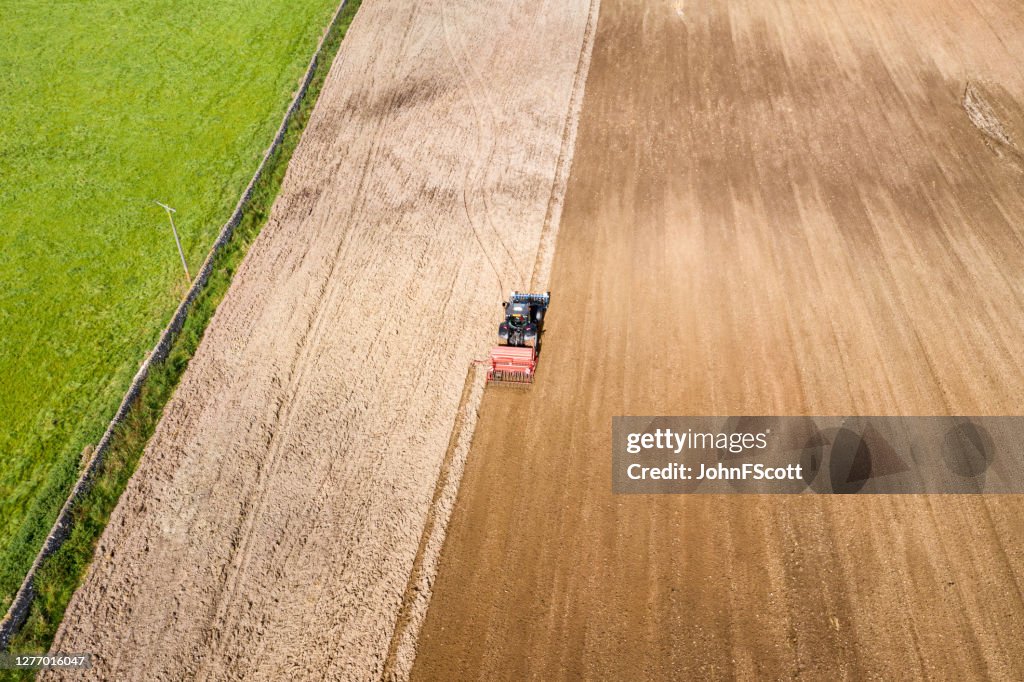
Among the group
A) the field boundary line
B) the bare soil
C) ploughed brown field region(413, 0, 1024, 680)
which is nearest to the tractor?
ploughed brown field region(413, 0, 1024, 680)

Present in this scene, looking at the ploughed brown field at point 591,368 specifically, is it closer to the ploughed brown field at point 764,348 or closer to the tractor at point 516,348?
the ploughed brown field at point 764,348

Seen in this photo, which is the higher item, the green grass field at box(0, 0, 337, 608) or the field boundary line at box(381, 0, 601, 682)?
the green grass field at box(0, 0, 337, 608)

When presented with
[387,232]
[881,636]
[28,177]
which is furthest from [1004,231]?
[28,177]

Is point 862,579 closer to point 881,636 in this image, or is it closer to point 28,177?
point 881,636

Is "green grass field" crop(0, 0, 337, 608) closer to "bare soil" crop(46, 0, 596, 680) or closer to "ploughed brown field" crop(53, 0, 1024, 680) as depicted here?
"bare soil" crop(46, 0, 596, 680)

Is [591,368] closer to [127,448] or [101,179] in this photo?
[127,448]
